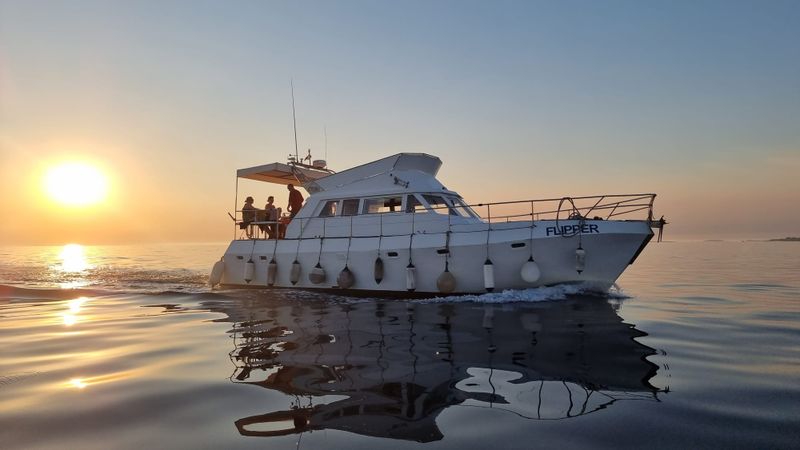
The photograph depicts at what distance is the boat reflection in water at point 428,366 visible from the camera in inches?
157

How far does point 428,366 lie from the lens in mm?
5625

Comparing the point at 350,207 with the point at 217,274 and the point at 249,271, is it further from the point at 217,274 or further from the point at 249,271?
the point at 217,274

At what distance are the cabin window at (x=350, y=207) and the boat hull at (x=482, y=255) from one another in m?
1.04

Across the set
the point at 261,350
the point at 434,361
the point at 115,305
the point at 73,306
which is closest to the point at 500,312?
the point at 434,361

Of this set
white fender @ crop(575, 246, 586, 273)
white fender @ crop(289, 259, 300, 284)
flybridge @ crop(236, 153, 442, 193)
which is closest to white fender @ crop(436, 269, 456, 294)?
white fender @ crop(575, 246, 586, 273)

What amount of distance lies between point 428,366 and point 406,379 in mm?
647

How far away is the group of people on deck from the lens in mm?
17172

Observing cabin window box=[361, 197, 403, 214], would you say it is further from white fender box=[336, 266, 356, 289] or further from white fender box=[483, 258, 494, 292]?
white fender box=[483, 258, 494, 292]

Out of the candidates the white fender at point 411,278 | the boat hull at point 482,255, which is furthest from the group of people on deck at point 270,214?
the white fender at point 411,278

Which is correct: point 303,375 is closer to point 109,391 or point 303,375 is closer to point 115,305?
point 109,391

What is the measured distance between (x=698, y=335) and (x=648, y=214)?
16.5ft

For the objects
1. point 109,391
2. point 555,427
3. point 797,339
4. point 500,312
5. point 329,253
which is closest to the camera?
point 555,427

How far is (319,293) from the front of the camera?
15078 mm

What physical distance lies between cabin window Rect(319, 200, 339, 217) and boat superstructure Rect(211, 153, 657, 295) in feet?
0.12
